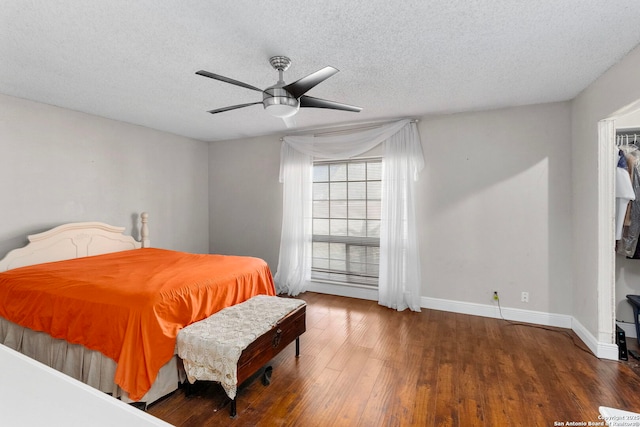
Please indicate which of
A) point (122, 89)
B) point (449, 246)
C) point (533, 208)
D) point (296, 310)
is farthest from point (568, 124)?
point (122, 89)

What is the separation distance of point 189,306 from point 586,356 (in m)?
3.30

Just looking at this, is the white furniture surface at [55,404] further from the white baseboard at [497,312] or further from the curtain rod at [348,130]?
the curtain rod at [348,130]

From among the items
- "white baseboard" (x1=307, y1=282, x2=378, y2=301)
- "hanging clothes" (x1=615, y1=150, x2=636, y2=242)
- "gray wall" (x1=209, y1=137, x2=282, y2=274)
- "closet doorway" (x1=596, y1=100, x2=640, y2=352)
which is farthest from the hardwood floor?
"gray wall" (x1=209, y1=137, x2=282, y2=274)

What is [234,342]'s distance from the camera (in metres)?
1.84

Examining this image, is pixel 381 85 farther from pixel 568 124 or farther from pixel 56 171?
pixel 56 171

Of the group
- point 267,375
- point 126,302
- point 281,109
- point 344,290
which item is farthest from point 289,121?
point 344,290

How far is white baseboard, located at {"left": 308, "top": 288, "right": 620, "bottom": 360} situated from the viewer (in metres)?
2.52

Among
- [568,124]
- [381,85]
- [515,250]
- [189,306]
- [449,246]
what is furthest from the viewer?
[449,246]

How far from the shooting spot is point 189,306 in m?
2.14

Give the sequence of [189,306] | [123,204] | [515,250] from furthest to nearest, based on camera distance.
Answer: [123,204], [515,250], [189,306]

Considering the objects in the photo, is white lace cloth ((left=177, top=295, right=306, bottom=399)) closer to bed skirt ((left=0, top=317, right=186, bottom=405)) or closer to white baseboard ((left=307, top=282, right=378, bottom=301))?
bed skirt ((left=0, top=317, right=186, bottom=405))

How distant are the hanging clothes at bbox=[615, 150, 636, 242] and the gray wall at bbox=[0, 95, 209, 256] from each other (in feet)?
17.2

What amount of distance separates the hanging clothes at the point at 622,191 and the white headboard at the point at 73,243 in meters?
5.12

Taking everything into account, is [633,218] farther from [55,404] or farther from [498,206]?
[55,404]
